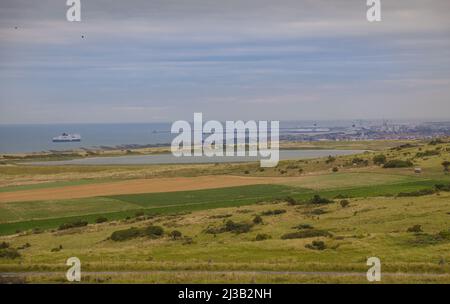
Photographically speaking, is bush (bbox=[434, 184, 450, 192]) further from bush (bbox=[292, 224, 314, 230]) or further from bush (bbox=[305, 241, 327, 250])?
bush (bbox=[305, 241, 327, 250])

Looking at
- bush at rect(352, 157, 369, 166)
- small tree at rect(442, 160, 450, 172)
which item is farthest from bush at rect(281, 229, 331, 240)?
bush at rect(352, 157, 369, 166)

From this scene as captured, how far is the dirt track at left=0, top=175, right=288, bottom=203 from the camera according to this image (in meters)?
81.6

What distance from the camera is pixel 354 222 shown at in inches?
2055

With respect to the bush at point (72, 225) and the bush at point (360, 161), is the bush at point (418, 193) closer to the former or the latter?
the bush at point (72, 225)

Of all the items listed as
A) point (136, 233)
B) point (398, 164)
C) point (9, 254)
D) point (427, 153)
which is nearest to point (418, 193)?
point (398, 164)

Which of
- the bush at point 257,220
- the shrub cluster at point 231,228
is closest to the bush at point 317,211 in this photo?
the bush at point 257,220

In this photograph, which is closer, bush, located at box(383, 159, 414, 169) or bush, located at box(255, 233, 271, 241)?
bush, located at box(255, 233, 271, 241)

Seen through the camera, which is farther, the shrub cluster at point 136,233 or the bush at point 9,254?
the shrub cluster at point 136,233

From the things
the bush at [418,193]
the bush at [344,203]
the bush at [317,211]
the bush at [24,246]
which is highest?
the bush at [418,193]

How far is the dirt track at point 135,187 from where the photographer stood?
3211 inches

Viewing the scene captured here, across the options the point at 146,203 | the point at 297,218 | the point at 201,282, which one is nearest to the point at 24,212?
the point at 146,203

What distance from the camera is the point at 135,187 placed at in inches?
3575

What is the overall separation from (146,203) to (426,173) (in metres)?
45.1

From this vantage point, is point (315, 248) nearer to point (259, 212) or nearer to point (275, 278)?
point (275, 278)
